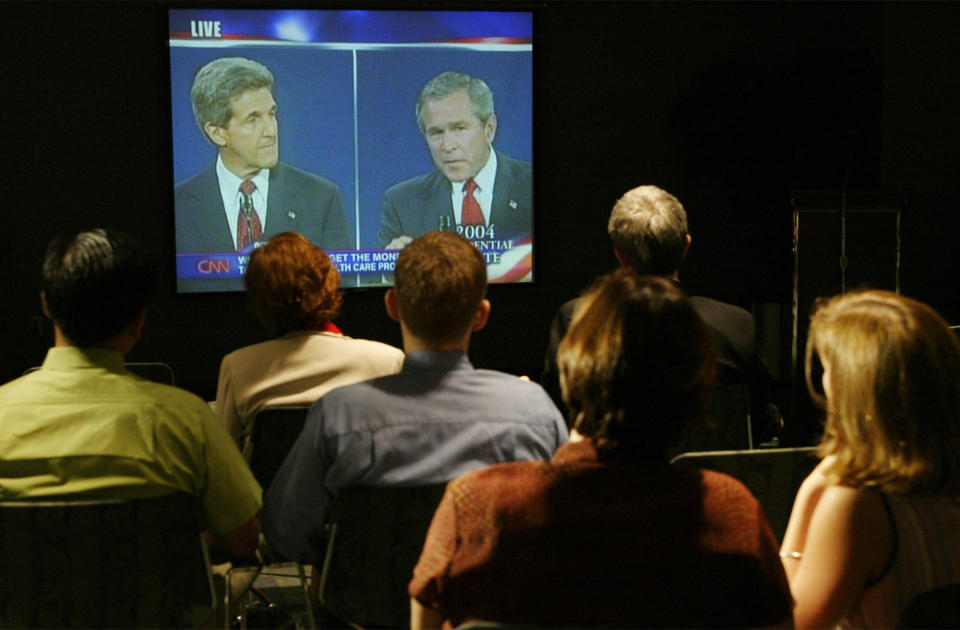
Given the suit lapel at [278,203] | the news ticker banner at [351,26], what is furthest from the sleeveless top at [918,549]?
the news ticker banner at [351,26]

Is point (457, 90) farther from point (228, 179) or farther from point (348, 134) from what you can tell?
point (228, 179)

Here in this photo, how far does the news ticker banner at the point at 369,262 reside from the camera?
20.2ft

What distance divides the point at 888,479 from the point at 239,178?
522 cm

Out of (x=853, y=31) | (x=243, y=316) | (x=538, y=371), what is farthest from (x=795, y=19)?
(x=243, y=316)

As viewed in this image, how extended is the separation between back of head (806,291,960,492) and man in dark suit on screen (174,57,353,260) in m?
4.98

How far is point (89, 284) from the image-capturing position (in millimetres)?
1862

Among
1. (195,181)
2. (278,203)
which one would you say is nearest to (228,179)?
(195,181)

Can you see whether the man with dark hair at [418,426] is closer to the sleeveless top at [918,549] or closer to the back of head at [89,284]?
the back of head at [89,284]

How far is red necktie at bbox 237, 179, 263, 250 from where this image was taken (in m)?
6.12

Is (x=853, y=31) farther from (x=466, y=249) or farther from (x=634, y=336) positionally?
(x=634, y=336)

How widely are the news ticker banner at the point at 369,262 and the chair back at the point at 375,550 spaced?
4119 mm

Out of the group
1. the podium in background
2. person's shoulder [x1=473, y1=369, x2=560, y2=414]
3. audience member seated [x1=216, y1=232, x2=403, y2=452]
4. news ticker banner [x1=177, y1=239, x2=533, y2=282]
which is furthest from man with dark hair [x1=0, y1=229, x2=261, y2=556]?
the podium in background

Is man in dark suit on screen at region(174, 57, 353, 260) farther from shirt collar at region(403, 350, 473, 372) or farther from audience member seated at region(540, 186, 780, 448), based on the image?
shirt collar at region(403, 350, 473, 372)

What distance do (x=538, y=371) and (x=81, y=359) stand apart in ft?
16.7
